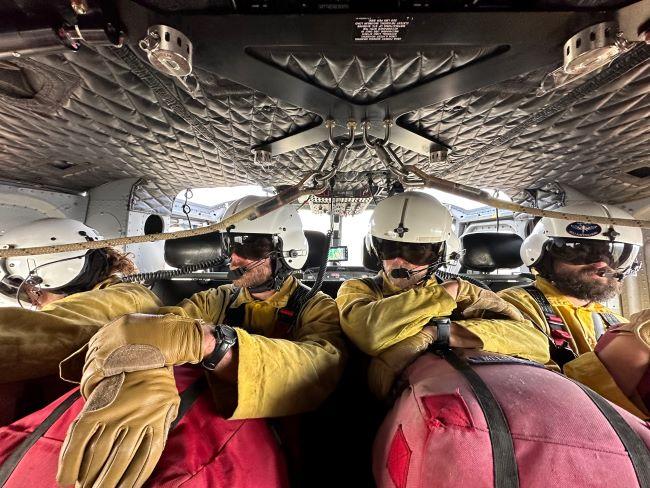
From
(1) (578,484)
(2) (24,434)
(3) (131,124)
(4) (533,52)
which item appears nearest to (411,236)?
(4) (533,52)

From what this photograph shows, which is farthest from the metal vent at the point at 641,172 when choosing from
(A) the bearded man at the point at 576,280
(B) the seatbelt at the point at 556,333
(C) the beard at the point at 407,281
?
(C) the beard at the point at 407,281

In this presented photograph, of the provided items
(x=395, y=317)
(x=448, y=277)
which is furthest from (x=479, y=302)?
(x=448, y=277)

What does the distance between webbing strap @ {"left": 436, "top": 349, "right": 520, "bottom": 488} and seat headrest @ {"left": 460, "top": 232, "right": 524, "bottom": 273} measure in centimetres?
251

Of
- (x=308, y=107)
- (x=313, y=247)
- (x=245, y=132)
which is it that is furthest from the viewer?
(x=313, y=247)

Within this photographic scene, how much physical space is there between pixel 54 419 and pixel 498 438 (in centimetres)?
121

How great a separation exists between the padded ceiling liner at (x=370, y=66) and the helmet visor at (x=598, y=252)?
1.65m

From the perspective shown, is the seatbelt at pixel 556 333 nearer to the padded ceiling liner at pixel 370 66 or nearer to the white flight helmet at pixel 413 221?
the white flight helmet at pixel 413 221

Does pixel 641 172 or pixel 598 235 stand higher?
pixel 641 172

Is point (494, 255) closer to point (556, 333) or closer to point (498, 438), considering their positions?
point (556, 333)

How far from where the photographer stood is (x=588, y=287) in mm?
1959

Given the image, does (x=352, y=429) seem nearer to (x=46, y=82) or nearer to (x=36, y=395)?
(x=36, y=395)

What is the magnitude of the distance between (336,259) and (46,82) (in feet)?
10.1

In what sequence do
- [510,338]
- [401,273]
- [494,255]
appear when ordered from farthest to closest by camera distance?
[494,255]
[401,273]
[510,338]

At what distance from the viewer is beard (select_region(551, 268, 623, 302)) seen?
195 centimetres
